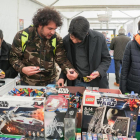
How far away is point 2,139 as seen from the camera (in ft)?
2.92

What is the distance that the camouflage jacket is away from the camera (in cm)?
151

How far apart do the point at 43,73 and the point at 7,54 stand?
0.44 metres

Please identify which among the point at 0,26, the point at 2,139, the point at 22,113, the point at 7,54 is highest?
the point at 0,26

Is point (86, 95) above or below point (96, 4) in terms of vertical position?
below

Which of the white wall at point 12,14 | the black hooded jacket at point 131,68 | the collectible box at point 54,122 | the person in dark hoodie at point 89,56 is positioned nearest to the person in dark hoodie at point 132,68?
the black hooded jacket at point 131,68

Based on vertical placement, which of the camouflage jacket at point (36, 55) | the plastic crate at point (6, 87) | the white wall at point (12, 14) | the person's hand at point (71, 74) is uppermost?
the white wall at point (12, 14)

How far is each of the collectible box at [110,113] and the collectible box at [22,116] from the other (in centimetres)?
26

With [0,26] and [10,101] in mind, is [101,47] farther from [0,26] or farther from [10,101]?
[0,26]

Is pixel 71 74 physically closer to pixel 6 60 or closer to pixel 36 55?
pixel 36 55

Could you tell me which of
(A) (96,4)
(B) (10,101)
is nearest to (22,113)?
(B) (10,101)

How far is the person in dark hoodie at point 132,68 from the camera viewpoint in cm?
172

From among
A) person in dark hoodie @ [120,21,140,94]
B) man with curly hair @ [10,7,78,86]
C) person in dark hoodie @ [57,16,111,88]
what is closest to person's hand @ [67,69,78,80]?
man with curly hair @ [10,7,78,86]

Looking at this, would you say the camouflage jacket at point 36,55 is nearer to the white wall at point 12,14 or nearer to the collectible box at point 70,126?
the collectible box at point 70,126

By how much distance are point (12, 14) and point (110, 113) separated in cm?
264
